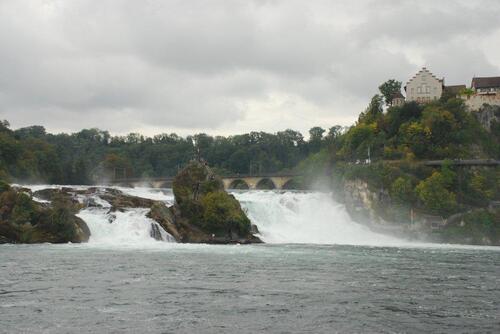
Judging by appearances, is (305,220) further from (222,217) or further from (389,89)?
(389,89)

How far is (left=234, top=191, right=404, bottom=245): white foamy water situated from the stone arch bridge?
2426cm

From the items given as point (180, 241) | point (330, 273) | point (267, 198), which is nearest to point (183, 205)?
point (180, 241)

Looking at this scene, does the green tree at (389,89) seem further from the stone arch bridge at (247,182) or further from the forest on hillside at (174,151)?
the forest on hillside at (174,151)

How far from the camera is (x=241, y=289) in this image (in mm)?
25125

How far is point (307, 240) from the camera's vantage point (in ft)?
179

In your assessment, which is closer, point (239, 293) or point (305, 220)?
point (239, 293)

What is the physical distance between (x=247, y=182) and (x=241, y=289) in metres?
71.5

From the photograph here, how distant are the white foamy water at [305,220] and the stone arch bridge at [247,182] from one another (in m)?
24.3

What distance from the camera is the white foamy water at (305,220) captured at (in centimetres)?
5588

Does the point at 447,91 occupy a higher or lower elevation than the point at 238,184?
higher

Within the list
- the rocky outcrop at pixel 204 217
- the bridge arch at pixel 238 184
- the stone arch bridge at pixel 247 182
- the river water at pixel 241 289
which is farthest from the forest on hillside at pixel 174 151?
the river water at pixel 241 289

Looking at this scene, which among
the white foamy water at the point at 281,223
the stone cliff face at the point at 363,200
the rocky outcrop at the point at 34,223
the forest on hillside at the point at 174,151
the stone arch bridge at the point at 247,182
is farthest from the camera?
Answer: the forest on hillside at the point at 174,151

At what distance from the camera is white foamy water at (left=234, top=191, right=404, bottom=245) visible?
5588 centimetres

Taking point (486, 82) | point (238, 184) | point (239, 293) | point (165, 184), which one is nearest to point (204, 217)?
point (239, 293)
